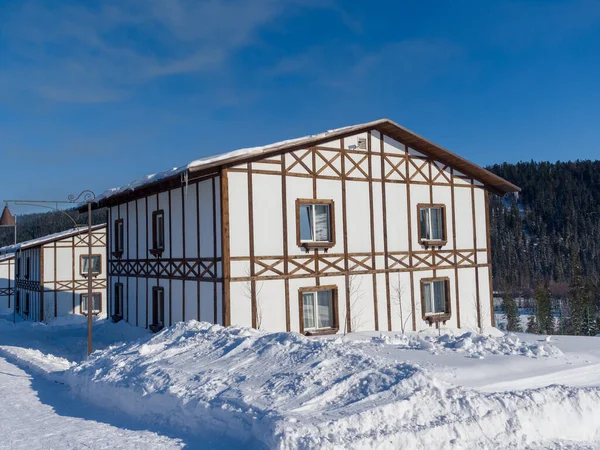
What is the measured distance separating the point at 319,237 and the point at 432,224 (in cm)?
448

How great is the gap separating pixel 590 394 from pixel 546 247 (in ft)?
330

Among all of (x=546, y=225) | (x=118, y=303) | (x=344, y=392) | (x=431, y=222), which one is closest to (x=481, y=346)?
(x=344, y=392)

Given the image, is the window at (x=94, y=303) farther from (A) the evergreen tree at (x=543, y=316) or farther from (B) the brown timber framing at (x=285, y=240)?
(A) the evergreen tree at (x=543, y=316)

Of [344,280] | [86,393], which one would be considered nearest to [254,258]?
[344,280]

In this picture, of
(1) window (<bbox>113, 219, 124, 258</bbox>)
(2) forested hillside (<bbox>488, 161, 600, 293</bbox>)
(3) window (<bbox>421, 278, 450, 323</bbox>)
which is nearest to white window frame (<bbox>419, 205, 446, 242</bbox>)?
(3) window (<bbox>421, 278, 450, 323</bbox>)

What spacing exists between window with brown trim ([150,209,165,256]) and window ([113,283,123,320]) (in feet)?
12.2

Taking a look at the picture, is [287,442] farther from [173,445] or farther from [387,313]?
[387,313]

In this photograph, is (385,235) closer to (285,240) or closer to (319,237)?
(319,237)

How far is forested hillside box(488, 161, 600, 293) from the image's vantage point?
3595 inches

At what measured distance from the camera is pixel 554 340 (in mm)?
13039

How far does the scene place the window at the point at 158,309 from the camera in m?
17.0

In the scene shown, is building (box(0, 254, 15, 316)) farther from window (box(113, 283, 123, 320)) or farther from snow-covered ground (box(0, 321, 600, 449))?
snow-covered ground (box(0, 321, 600, 449))

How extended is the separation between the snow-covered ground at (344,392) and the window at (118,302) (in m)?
8.86

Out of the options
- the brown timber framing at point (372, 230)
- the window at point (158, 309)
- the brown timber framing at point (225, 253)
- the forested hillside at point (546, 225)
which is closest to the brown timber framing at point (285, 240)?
the brown timber framing at point (225, 253)
